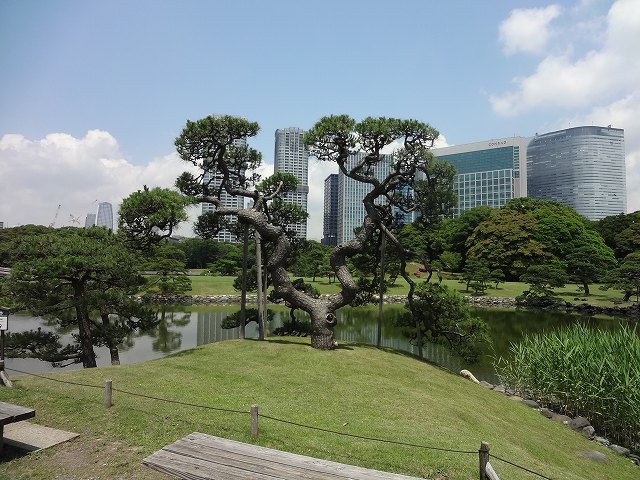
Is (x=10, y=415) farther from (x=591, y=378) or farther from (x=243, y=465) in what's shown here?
(x=591, y=378)

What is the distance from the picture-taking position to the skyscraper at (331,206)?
379 feet

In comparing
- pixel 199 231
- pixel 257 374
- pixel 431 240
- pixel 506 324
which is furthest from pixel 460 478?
pixel 431 240

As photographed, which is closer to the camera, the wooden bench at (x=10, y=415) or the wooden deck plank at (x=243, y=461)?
the wooden deck plank at (x=243, y=461)

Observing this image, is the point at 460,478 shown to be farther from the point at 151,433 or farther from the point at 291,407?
the point at 151,433

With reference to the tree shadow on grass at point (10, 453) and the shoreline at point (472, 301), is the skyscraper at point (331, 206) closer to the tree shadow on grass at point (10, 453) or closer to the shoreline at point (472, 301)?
the shoreline at point (472, 301)

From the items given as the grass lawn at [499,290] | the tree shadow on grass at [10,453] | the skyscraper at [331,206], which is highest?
A: the skyscraper at [331,206]

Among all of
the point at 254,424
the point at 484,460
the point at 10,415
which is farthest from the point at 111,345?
the point at 484,460

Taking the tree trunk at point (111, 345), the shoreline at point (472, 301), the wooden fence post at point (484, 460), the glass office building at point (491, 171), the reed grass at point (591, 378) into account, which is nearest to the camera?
the wooden fence post at point (484, 460)

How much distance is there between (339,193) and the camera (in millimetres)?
113125

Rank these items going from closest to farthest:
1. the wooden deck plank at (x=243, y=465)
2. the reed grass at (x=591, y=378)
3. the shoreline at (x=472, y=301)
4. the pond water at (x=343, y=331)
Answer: the wooden deck plank at (x=243, y=465), the reed grass at (x=591, y=378), the pond water at (x=343, y=331), the shoreline at (x=472, y=301)

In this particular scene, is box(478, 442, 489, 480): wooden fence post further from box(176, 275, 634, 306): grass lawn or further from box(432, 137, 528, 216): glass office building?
box(432, 137, 528, 216): glass office building

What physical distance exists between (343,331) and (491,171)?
102 meters

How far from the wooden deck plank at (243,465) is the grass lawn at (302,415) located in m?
1.03

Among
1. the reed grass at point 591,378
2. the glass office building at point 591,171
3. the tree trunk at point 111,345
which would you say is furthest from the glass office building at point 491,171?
the tree trunk at point 111,345
